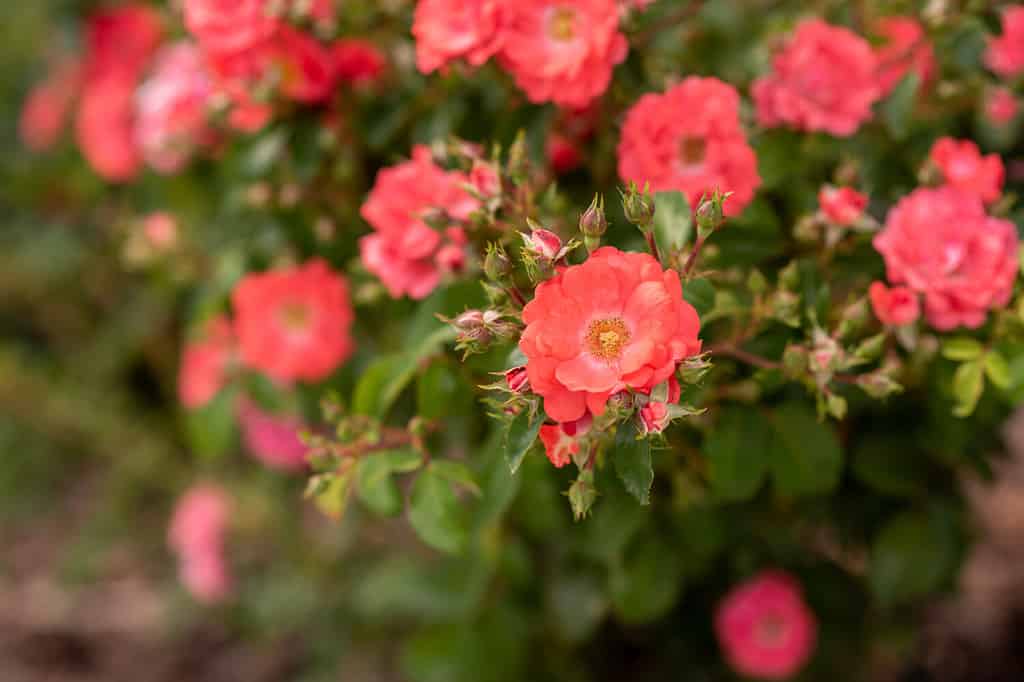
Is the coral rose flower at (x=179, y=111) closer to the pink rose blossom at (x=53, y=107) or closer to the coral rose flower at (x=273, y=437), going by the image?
the coral rose flower at (x=273, y=437)

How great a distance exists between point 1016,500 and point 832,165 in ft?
5.03

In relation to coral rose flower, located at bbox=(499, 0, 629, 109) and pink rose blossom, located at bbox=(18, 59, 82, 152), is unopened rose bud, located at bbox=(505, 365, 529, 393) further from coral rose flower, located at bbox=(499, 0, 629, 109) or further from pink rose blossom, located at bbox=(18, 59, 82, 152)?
pink rose blossom, located at bbox=(18, 59, 82, 152)

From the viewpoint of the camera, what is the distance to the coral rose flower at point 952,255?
3.42 ft

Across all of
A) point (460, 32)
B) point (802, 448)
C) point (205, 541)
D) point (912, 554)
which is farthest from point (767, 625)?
point (205, 541)

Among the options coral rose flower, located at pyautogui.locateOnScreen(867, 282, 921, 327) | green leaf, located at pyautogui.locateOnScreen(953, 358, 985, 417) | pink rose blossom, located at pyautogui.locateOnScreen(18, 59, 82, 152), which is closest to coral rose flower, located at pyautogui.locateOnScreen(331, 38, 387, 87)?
coral rose flower, located at pyautogui.locateOnScreen(867, 282, 921, 327)

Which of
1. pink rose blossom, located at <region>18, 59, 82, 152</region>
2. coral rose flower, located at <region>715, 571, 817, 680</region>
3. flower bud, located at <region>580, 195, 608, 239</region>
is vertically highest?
flower bud, located at <region>580, 195, 608, 239</region>

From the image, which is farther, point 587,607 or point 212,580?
point 212,580

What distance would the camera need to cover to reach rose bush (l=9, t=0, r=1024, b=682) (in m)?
1.01

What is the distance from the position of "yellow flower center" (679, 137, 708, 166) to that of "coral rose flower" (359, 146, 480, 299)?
0.89 ft

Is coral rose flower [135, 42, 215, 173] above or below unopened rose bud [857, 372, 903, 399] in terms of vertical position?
above

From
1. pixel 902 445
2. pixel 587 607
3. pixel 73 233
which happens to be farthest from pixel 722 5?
pixel 73 233

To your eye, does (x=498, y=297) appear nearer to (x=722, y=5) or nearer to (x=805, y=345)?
(x=805, y=345)

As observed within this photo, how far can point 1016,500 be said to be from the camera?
254cm

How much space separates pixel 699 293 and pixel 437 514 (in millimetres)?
393
